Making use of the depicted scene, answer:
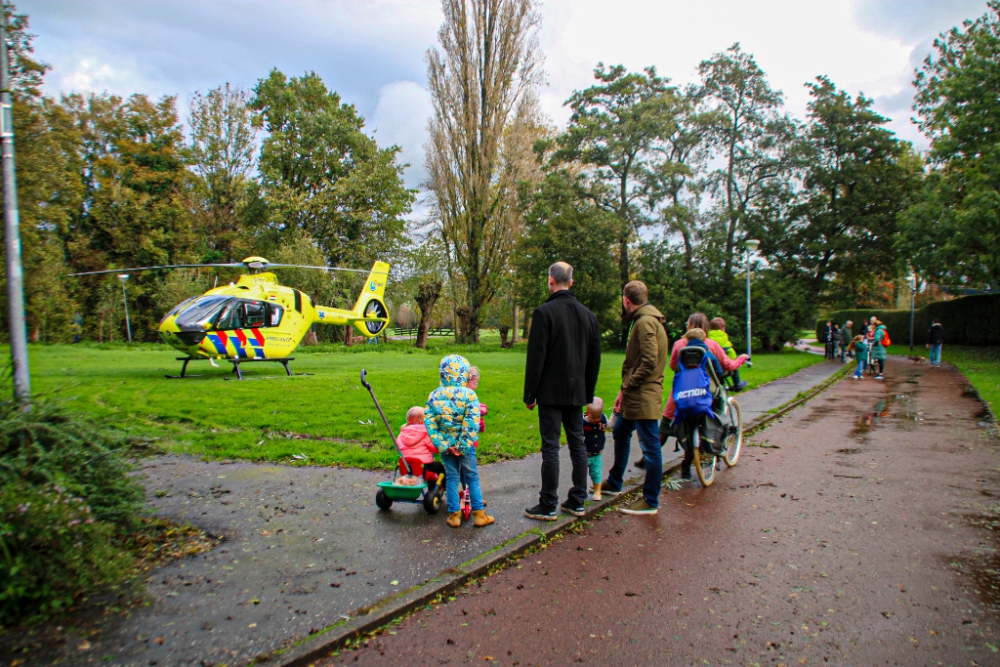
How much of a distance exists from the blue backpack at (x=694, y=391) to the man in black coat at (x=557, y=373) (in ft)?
5.17

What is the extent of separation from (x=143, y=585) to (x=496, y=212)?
3440cm

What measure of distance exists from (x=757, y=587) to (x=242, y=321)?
49.4ft

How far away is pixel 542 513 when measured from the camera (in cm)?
535

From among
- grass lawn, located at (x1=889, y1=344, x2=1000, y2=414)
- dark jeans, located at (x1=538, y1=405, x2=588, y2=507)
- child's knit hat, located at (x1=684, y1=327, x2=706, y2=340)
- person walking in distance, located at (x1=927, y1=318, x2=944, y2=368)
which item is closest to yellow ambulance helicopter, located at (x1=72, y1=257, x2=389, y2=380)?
child's knit hat, located at (x1=684, y1=327, x2=706, y2=340)

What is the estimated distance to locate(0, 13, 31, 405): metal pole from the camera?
15.5 ft

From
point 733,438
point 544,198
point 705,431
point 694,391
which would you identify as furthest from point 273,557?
point 544,198

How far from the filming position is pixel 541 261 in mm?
37250

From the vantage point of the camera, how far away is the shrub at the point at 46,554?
10.6 feet

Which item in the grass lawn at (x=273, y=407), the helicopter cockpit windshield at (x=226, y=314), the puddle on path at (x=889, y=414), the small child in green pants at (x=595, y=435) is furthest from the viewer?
the helicopter cockpit windshield at (x=226, y=314)

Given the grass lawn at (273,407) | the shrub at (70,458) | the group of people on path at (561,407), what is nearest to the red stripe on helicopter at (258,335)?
the grass lawn at (273,407)

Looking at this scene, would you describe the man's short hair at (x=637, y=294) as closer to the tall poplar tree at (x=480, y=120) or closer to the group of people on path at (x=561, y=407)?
the group of people on path at (x=561, y=407)

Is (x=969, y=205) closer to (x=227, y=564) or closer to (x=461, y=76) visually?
(x=461, y=76)

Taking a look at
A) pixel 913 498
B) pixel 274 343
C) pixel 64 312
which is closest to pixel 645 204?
pixel 274 343

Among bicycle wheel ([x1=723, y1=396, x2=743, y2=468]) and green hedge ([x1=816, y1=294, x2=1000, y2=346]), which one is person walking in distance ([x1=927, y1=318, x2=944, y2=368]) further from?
bicycle wheel ([x1=723, y1=396, x2=743, y2=468])
